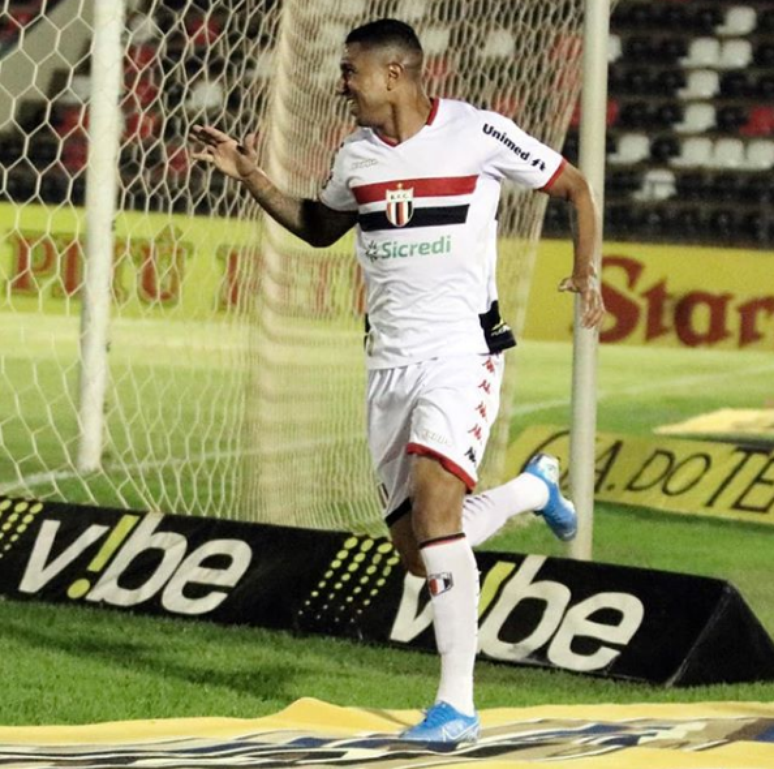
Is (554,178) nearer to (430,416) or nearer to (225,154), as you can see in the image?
(430,416)

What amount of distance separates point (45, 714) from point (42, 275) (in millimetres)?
13232

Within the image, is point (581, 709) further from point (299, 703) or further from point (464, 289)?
point (464, 289)

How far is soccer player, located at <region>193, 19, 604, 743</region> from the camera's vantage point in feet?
17.3

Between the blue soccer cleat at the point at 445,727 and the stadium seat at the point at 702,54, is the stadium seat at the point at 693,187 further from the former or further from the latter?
the blue soccer cleat at the point at 445,727

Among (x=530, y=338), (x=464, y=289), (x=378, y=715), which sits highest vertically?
(x=464, y=289)

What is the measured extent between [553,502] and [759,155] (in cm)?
1641

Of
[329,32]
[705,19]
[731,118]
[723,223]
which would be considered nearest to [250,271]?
[329,32]

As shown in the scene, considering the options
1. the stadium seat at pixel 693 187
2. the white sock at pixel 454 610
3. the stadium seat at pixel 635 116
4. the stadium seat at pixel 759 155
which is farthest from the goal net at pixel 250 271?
the stadium seat at pixel 635 116

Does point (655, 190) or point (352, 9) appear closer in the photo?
point (352, 9)

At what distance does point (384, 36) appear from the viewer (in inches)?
209

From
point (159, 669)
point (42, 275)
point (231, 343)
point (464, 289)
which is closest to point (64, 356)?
point (42, 275)

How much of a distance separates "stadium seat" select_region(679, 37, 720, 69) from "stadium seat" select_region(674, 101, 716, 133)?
0.47 metres

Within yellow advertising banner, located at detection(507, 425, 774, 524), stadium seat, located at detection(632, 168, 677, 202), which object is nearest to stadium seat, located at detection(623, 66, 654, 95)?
stadium seat, located at detection(632, 168, 677, 202)

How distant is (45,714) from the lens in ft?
18.2
